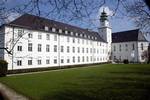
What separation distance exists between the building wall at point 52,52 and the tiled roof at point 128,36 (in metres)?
14.4

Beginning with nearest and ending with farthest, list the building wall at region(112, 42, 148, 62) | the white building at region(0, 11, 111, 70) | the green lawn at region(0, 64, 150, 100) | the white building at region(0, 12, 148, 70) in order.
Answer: the green lawn at region(0, 64, 150, 100)
the white building at region(0, 11, 111, 70)
the white building at region(0, 12, 148, 70)
the building wall at region(112, 42, 148, 62)

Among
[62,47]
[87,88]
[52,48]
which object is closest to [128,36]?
[62,47]

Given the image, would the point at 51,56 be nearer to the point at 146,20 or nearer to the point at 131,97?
the point at 146,20

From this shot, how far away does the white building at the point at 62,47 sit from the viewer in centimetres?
3428

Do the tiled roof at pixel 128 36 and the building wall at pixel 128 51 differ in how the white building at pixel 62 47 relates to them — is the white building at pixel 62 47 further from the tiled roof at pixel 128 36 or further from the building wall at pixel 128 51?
the tiled roof at pixel 128 36

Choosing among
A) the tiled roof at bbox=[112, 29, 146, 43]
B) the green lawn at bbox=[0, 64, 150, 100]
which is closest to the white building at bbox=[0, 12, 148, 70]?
the tiled roof at bbox=[112, 29, 146, 43]

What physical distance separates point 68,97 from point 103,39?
6666 cm

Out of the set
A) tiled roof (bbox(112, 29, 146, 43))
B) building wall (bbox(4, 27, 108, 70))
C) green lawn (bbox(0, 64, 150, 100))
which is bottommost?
green lawn (bbox(0, 64, 150, 100))

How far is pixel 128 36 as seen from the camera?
74.8 m

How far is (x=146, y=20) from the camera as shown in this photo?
641 inches

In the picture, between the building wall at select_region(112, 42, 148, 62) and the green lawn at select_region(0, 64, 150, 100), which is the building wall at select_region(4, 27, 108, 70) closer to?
the green lawn at select_region(0, 64, 150, 100)

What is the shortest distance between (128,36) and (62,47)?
37222mm

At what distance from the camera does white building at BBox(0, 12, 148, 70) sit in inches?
1350

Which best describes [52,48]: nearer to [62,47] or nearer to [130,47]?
[62,47]
